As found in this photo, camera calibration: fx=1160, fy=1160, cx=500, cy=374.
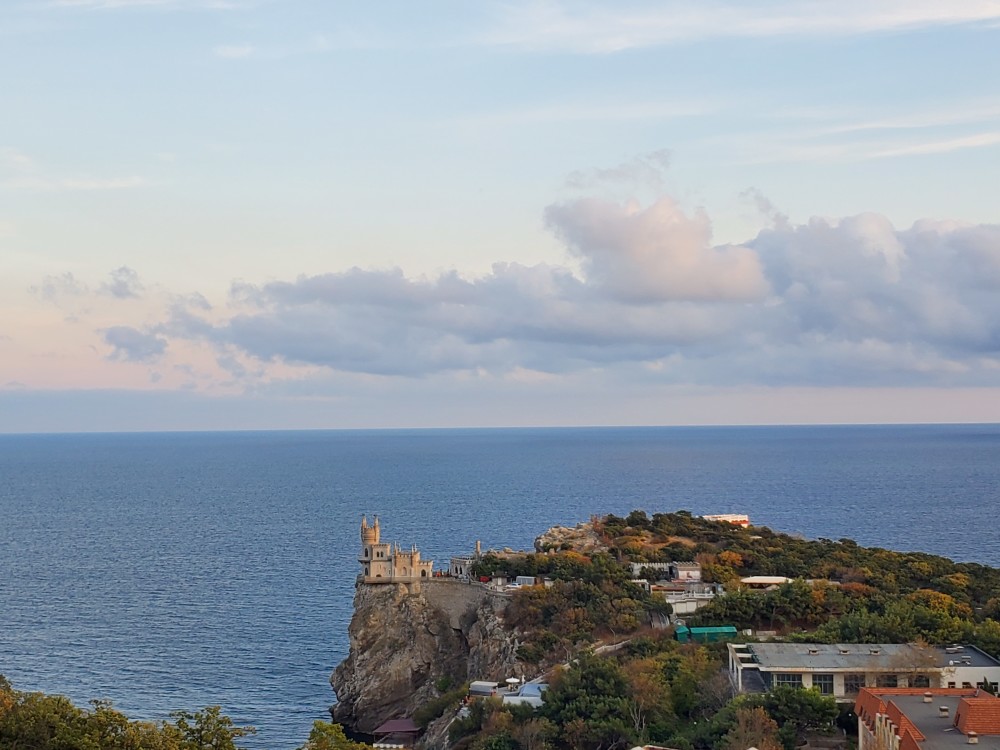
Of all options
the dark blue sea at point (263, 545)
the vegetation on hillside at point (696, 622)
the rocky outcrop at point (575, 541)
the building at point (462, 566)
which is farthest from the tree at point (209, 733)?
the rocky outcrop at point (575, 541)

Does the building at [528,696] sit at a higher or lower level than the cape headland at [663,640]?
lower

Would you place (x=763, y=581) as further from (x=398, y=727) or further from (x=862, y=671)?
(x=398, y=727)

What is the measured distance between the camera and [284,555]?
323ft

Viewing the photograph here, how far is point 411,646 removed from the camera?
56062mm

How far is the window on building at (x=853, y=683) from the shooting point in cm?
3906

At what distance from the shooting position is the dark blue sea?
57.6 metres

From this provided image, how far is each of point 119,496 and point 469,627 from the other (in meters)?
125

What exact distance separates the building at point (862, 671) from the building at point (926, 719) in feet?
8.49

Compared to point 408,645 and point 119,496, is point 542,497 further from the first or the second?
point 408,645

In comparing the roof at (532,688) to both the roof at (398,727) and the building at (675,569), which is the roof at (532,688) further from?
the building at (675,569)

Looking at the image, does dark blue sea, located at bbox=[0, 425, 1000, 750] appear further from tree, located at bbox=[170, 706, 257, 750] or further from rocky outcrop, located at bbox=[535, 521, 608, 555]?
tree, located at bbox=[170, 706, 257, 750]

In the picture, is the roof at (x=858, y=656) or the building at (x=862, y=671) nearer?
the building at (x=862, y=671)

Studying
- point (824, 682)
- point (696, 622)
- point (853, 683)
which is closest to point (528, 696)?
point (696, 622)

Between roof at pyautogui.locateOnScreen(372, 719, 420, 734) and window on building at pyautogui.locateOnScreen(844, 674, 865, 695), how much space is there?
17.9 m
